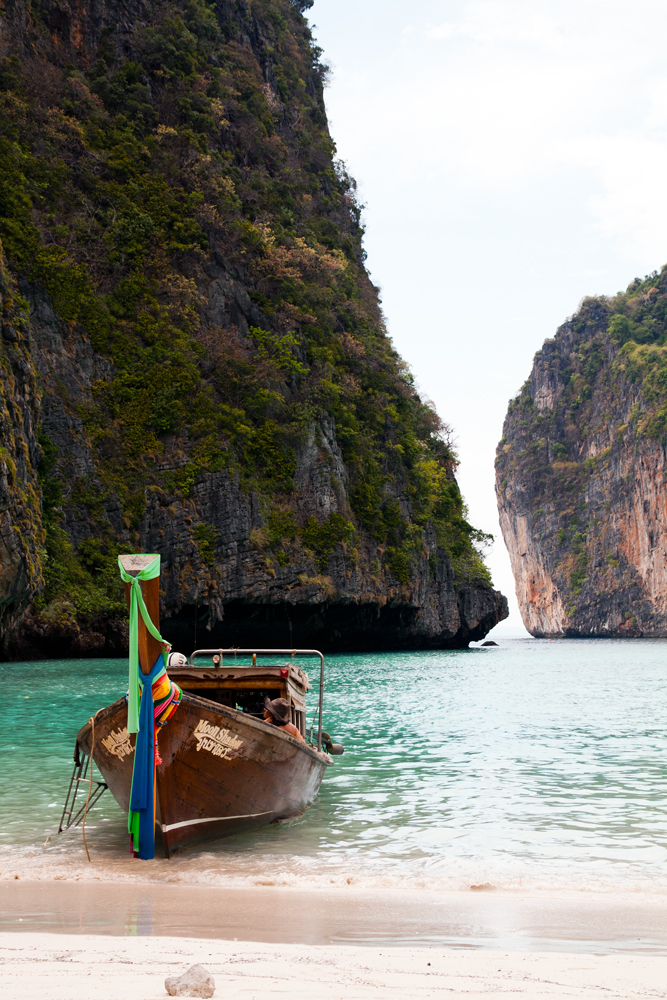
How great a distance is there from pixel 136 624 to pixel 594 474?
98218mm

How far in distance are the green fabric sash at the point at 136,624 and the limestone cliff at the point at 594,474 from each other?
84461 mm

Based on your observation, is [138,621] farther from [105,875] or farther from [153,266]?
[153,266]

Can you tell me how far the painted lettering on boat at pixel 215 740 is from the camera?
673cm

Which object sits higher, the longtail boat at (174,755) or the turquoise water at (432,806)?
the longtail boat at (174,755)

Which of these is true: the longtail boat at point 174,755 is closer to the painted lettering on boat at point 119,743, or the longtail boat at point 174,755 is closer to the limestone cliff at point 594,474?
the painted lettering on boat at point 119,743

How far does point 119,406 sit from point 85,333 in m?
3.31

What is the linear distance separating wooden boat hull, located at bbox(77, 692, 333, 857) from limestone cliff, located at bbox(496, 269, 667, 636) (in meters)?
83.2

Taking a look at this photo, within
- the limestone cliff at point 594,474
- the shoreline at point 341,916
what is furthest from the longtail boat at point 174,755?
the limestone cliff at point 594,474

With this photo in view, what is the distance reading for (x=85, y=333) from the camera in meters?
33.4

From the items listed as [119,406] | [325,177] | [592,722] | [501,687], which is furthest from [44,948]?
[325,177]

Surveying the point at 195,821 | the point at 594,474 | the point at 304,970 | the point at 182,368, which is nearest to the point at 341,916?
the point at 304,970

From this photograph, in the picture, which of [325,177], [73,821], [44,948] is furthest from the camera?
[325,177]

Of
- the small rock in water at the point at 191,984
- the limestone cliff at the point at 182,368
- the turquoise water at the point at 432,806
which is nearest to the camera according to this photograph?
the small rock in water at the point at 191,984

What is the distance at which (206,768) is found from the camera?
22.2 ft
